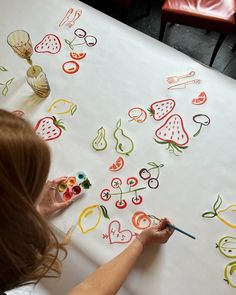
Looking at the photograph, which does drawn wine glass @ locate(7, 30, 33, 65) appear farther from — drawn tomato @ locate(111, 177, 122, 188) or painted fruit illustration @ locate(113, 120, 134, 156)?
drawn tomato @ locate(111, 177, 122, 188)

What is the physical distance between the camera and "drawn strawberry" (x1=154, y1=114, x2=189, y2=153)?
0.99 metres

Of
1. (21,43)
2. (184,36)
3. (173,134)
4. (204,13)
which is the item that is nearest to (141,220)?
(173,134)

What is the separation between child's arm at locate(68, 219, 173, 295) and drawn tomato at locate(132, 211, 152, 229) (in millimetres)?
29

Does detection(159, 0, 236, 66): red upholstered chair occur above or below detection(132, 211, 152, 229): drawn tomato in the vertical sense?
above

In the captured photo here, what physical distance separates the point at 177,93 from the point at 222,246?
0.51m

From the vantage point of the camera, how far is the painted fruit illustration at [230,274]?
78cm

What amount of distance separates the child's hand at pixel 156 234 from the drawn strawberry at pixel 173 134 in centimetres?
24

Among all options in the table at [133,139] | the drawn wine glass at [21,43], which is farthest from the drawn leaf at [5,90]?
the drawn wine glass at [21,43]

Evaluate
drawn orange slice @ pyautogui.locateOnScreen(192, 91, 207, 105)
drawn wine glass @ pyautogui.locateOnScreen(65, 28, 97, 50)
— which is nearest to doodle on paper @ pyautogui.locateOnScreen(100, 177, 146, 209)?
drawn orange slice @ pyautogui.locateOnScreen(192, 91, 207, 105)

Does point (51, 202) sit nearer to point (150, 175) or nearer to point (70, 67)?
point (150, 175)

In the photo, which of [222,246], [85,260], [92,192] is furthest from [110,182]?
[222,246]

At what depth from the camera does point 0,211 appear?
0.54 metres

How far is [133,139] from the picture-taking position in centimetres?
101

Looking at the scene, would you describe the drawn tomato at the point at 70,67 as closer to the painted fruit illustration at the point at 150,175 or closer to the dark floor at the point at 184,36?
the painted fruit illustration at the point at 150,175
